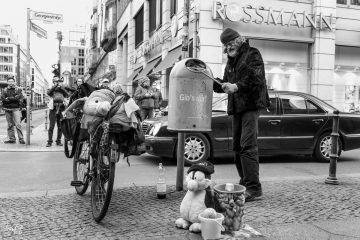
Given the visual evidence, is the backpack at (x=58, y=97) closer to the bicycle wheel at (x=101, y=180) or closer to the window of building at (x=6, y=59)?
the bicycle wheel at (x=101, y=180)

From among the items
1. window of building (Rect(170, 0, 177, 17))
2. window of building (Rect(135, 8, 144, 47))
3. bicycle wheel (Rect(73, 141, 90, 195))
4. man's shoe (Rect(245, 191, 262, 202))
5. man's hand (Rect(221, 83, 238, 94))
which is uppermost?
window of building (Rect(135, 8, 144, 47))

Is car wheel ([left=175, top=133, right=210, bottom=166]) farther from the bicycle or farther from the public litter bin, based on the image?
the bicycle

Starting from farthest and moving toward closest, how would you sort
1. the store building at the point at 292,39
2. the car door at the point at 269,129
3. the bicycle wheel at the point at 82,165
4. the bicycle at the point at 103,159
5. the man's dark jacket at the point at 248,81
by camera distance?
the store building at the point at 292,39 → the car door at the point at 269,129 → the bicycle wheel at the point at 82,165 → the man's dark jacket at the point at 248,81 → the bicycle at the point at 103,159

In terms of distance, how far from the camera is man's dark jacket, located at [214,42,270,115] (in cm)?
472

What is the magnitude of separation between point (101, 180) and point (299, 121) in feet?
18.6

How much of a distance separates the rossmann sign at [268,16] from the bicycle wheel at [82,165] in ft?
32.6

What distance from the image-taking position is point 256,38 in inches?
599

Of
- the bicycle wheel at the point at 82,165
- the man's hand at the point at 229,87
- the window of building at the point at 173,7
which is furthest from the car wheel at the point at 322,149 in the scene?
the window of building at the point at 173,7

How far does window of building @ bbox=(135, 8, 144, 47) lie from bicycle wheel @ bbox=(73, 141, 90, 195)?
884 inches

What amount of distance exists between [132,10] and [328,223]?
28189 millimetres

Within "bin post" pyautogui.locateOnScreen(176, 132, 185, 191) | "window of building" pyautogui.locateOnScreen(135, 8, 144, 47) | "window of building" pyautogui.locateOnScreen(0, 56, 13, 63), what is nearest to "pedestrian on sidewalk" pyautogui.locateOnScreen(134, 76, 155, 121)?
"bin post" pyautogui.locateOnScreen(176, 132, 185, 191)

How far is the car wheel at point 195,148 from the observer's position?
8.00 m

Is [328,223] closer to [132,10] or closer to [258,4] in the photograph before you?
[258,4]

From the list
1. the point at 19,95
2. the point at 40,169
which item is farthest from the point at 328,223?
the point at 19,95
